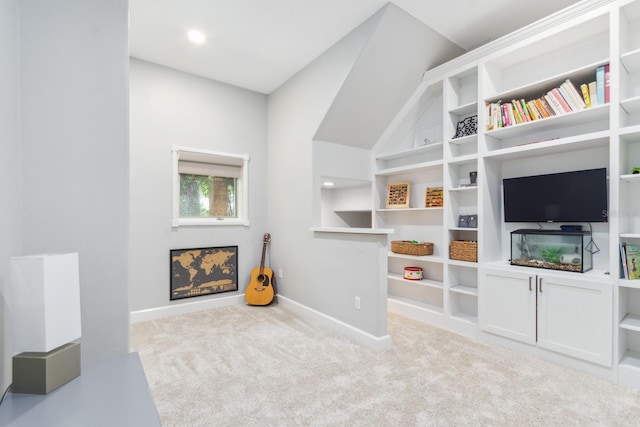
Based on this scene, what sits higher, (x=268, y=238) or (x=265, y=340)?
(x=268, y=238)

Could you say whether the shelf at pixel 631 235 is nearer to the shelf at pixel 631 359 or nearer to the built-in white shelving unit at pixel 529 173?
the built-in white shelving unit at pixel 529 173

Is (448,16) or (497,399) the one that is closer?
(497,399)

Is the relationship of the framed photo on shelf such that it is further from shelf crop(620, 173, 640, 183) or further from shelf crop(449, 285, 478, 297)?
shelf crop(620, 173, 640, 183)

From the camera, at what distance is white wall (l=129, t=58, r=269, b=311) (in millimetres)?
3303

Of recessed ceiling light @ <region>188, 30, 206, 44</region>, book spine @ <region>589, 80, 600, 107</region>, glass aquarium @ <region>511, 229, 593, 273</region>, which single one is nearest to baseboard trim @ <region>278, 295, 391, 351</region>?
glass aquarium @ <region>511, 229, 593, 273</region>

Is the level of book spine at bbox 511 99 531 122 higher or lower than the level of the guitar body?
higher

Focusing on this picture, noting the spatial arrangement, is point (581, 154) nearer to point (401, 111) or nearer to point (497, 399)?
point (401, 111)

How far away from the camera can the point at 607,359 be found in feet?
6.90

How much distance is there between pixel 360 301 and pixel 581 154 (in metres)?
2.19

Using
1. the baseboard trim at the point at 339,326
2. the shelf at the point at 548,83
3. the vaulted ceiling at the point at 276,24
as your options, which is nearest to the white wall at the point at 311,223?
the baseboard trim at the point at 339,326

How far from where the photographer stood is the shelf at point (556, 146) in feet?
7.29

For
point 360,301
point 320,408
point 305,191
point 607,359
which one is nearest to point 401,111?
point 305,191

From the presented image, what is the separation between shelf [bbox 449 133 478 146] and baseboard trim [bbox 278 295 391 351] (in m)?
1.98

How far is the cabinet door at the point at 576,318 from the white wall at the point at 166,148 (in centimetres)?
311
